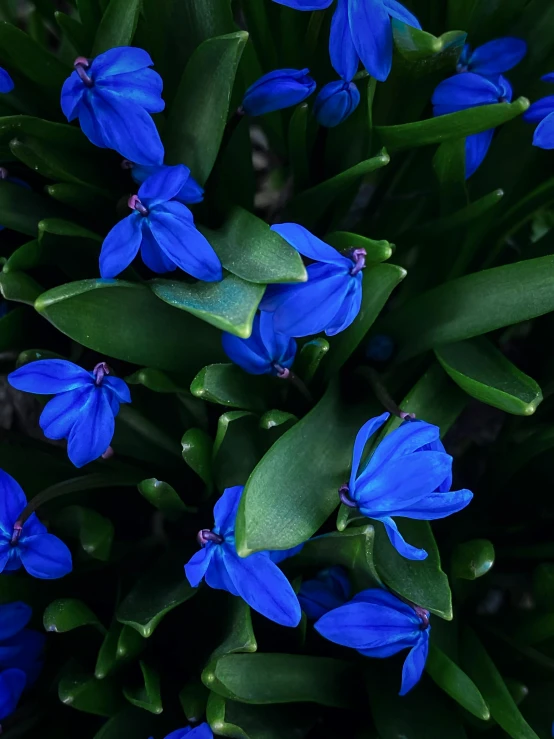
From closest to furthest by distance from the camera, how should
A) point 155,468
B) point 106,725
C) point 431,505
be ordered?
1. point 431,505
2. point 106,725
3. point 155,468

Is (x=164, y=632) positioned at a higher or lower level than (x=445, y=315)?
lower

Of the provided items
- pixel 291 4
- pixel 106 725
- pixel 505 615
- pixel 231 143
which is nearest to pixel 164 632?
pixel 106 725

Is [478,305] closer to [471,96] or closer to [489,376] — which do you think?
[489,376]

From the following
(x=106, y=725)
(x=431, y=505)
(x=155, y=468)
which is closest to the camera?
(x=431, y=505)

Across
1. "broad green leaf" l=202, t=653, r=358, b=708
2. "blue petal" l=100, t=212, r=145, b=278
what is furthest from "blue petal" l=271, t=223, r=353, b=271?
"broad green leaf" l=202, t=653, r=358, b=708

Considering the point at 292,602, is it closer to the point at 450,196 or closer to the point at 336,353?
the point at 336,353

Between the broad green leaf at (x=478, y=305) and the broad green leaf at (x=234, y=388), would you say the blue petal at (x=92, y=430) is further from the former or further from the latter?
the broad green leaf at (x=478, y=305)
